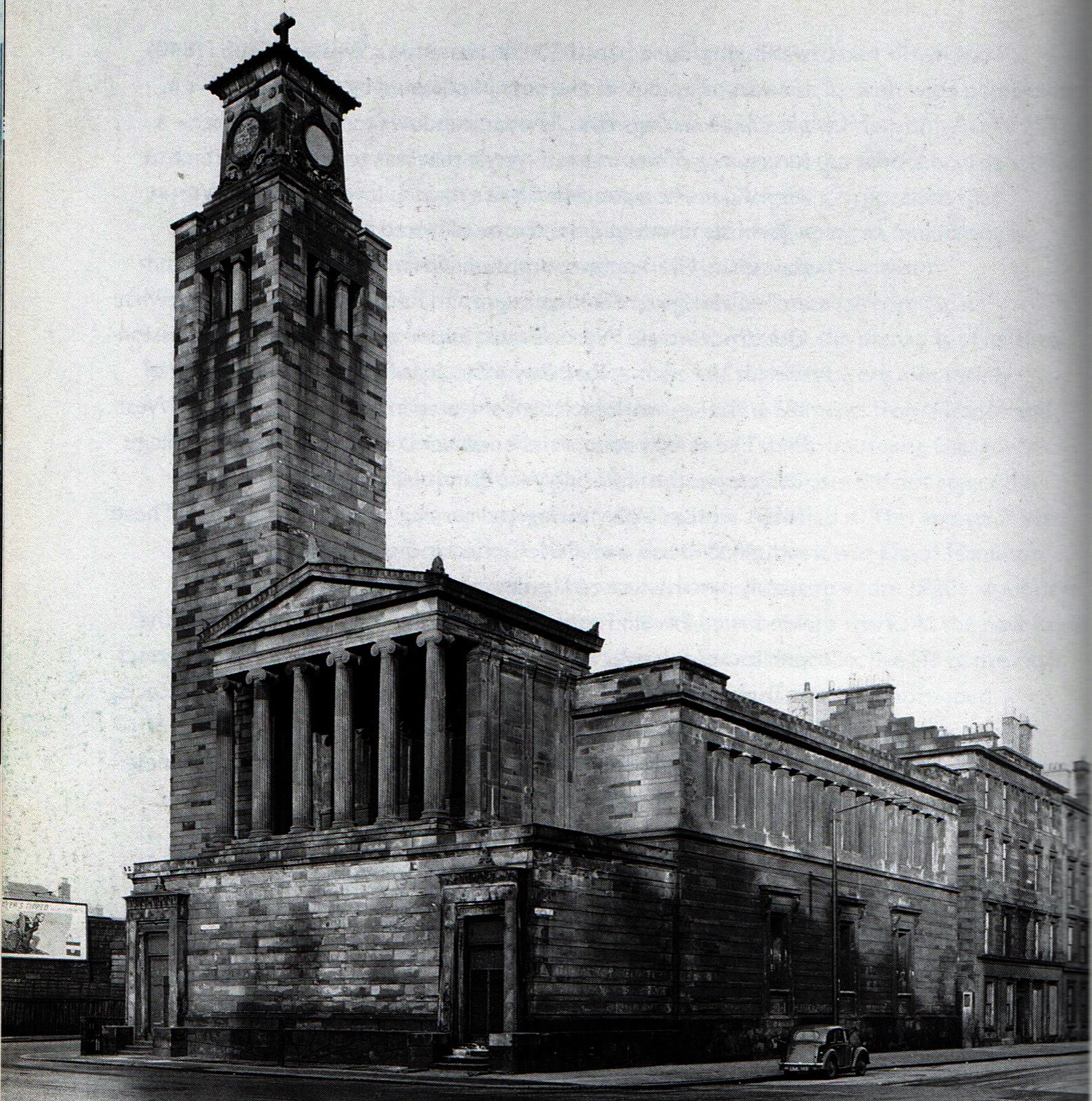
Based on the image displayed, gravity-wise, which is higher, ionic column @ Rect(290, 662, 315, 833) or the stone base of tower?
ionic column @ Rect(290, 662, 315, 833)

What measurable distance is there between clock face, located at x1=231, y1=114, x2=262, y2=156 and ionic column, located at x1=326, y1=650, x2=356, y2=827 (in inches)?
523

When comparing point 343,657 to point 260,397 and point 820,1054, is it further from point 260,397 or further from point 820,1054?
point 820,1054

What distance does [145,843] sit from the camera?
2536cm

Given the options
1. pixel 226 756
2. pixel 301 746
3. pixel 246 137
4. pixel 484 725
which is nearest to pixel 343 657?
pixel 301 746

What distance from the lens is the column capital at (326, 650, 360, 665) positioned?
108 ft

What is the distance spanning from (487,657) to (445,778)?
2.89 meters

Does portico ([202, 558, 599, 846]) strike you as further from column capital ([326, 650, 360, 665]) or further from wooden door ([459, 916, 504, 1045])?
wooden door ([459, 916, 504, 1045])

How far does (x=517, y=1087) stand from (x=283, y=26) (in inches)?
631

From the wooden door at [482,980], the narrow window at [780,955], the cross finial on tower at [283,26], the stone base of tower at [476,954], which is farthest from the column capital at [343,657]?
the cross finial on tower at [283,26]

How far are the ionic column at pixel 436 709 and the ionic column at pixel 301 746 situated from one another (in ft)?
11.3

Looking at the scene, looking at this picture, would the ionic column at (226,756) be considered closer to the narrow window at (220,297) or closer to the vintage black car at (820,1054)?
the narrow window at (220,297)

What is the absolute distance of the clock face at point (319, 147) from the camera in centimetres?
3325

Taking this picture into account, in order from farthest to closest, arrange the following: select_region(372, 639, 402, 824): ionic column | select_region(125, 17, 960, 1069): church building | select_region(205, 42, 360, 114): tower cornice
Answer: select_region(372, 639, 402, 824): ionic column
select_region(125, 17, 960, 1069): church building
select_region(205, 42, 360, 114): tower cornice


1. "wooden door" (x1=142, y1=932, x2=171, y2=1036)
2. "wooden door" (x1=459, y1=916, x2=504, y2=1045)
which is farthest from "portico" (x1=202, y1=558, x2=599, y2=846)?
"wooden door" (x1=459, y1=916, x2=504, y2=1045)
